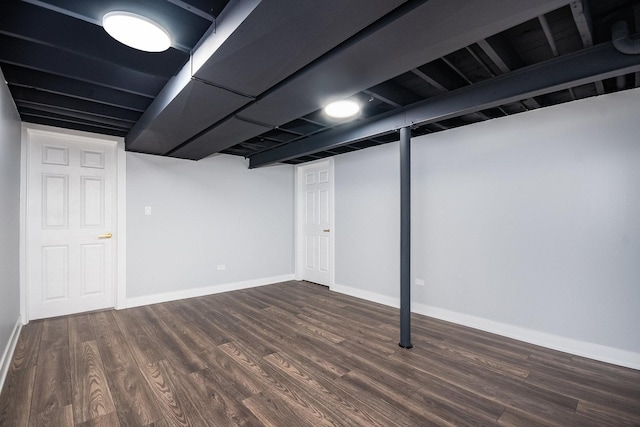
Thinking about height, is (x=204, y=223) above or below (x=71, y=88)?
below

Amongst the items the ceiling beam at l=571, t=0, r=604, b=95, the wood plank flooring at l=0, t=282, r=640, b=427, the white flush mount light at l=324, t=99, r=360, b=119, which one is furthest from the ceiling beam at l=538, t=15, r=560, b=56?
the wood plank flooring at l=0, t=282, r=640, b=427

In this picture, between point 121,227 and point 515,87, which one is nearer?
point 515,87

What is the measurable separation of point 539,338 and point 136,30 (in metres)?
4.26

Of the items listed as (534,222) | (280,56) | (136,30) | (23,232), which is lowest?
(23,232)

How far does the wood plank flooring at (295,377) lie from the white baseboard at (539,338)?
0.35 ft

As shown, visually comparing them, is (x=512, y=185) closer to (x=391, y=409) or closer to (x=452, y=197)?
(x=452, y=197)

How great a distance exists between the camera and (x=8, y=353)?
243cm

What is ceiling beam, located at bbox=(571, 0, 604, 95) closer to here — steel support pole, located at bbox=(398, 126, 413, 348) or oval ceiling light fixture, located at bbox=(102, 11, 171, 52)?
steel support pole, located at bbox=(398, 126, 413, 348)

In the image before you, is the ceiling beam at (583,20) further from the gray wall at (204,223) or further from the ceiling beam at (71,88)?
the gray wall at (204,223)

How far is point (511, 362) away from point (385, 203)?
2390 mm

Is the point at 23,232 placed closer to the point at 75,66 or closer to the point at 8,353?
the point at 8,353

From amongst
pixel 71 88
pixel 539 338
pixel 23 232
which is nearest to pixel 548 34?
pixel 539 338

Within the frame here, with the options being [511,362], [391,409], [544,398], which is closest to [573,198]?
[511,362]

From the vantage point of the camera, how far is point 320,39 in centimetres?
158
